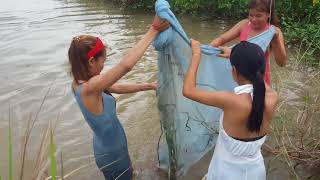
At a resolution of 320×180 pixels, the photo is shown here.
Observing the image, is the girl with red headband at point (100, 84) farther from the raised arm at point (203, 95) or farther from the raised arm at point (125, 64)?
the raised arm at point (203, 95)

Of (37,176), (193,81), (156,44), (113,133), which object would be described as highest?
(156,44)

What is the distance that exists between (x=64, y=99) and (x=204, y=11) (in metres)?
4.64

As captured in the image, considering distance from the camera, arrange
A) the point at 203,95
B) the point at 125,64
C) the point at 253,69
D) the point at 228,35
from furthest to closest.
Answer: the point at 228,35 < the point at 125,64 < the point at 203,95 < the point at 253,69

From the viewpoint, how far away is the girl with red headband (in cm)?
273

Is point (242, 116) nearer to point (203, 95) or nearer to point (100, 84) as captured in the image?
point (203, 95)

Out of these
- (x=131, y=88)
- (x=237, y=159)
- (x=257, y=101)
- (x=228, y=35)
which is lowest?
(x=237, y=159)

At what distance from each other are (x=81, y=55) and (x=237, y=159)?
1235 millimetres

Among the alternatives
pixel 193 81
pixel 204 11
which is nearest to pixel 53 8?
pixel 204 11

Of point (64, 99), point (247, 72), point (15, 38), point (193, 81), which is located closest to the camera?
point (247, 72)

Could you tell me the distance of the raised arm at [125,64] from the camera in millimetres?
2691

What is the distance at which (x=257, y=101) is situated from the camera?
2.43 metres

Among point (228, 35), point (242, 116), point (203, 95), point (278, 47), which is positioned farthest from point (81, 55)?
point (278, 47)

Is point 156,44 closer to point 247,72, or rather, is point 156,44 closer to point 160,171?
point 247,72

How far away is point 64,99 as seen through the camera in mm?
5980
